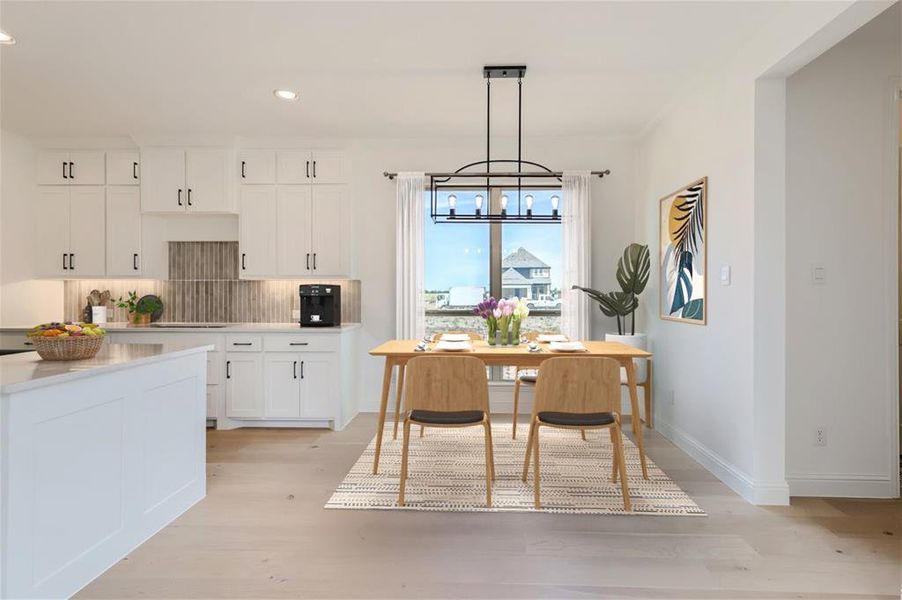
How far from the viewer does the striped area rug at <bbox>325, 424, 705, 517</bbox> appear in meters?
2.74

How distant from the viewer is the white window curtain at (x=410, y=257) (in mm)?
4711

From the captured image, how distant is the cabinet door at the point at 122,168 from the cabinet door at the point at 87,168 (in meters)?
0.06

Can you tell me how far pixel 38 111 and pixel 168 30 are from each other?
2124 mm

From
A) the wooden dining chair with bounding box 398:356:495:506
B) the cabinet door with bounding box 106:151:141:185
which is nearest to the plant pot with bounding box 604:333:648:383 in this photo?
the wooden dining chair with bounding box 398:356:495:506

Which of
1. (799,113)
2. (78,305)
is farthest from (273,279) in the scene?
(799,113)

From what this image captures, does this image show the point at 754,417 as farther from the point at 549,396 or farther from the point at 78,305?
the point at 78,305

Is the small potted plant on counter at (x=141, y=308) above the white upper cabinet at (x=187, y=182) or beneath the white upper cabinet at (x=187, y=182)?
beneath

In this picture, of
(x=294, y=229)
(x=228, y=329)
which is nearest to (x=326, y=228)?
(x=294, y=229)

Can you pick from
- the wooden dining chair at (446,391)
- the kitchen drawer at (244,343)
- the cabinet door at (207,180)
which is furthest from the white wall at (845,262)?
the cabinet door at (207,180)

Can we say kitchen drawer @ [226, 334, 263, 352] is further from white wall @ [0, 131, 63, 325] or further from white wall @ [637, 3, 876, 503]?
white wall @ [637, 3, 876, 503]

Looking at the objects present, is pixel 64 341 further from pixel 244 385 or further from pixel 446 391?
pixel 244 385

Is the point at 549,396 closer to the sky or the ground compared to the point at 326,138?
closer to the ground

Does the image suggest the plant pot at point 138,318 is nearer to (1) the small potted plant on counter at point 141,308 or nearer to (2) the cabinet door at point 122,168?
(1) the small potted plant on counter at point 141,308

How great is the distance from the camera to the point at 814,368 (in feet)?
9.43
